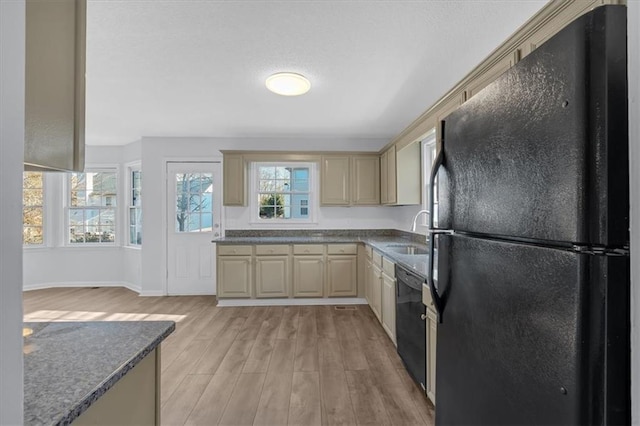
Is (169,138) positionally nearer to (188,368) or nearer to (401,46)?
(188,368)

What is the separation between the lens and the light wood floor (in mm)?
1974

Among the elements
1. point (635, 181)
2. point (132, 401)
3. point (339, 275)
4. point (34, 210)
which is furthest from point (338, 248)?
point (34, 210)

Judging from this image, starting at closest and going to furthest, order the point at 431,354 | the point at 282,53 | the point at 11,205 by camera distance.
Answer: the point at 11,205 < the point at 431,354 < the point at 282,53

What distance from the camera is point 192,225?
4863 mm

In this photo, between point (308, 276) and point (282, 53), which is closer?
point (282, 53)

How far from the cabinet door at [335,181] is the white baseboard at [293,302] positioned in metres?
1.45

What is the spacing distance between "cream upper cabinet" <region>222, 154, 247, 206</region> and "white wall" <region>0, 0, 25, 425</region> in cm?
420

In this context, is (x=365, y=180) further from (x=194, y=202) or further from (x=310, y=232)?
(x=194, y=202)

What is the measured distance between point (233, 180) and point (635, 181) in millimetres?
4478

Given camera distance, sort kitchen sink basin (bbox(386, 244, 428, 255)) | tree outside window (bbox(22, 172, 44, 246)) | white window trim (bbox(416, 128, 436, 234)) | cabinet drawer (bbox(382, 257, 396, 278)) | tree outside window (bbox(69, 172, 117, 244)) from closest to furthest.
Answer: cabinet drawer (bbox(382, 257, 396, 278)), kitchen sink basin (bbox(386, 244, 428, 255)), white window trim (bbox(416, 128, 436, 234)), tree outside window (bbox(22, 172, 44, 246)), tree outside window (bbox(69, 172, 117, 244))

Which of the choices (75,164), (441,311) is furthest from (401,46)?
(75,164)

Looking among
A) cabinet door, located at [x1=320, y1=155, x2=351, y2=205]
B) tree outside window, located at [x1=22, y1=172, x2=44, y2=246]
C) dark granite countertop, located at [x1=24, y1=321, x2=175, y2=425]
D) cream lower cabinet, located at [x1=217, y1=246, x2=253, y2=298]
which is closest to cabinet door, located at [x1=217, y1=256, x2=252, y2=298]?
cream lower cabinet, located at [x1=217, y1=246, x2=253, y2=298]

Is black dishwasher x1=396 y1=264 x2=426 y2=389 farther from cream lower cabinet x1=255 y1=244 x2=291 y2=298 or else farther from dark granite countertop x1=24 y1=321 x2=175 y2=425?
cream lower cabinet x1=255 y1=244 x2=291 y2=298

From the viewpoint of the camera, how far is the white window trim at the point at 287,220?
4824mm
